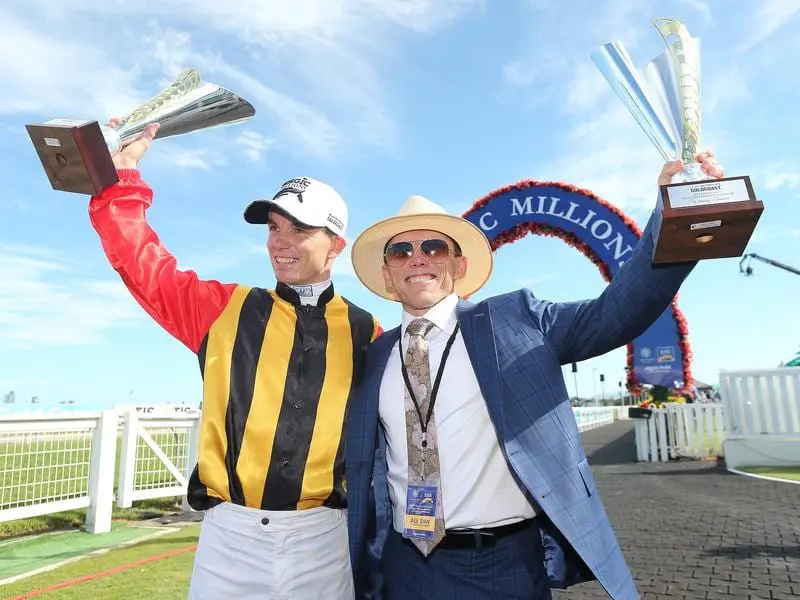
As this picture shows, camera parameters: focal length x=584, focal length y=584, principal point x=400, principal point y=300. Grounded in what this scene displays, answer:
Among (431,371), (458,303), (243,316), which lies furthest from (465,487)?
(243,316)

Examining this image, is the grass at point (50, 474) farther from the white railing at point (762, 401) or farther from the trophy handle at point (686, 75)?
the white railing at point (762, 401)

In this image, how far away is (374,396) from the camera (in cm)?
238

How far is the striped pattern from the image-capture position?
2.26 meters

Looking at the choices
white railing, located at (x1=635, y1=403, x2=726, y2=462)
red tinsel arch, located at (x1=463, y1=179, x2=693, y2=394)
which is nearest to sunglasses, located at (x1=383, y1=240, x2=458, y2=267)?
red tinsel arch, located at (x1=463, y1=179, x2=693, y2=394)

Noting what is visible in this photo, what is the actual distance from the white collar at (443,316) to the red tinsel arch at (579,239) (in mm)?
9038

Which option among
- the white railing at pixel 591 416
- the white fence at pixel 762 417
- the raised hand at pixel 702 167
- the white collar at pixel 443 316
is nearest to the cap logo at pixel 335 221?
the white collar at pixel 443 316

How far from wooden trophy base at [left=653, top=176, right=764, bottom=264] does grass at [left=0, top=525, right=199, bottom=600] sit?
446 centimetres

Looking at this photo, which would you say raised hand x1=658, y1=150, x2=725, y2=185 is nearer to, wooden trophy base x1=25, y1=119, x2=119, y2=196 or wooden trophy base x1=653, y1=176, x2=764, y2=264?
wooden trophy base x1=653, y1=176, x2=764, y2=264

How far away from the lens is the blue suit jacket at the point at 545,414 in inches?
80.5

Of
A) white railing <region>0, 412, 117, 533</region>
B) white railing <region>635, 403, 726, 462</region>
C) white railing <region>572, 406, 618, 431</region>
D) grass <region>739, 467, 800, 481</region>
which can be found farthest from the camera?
white railing <region>572, 406, 618, 431</region>

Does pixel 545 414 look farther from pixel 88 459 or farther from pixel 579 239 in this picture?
pixel 579 239

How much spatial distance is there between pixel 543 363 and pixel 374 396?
686 mm

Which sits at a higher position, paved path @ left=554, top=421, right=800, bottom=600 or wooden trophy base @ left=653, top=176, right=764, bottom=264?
wooden trophy base @ left=653, top=176, right=764, bottom=264

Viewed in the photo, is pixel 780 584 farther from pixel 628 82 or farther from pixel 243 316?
pixel 243 316
